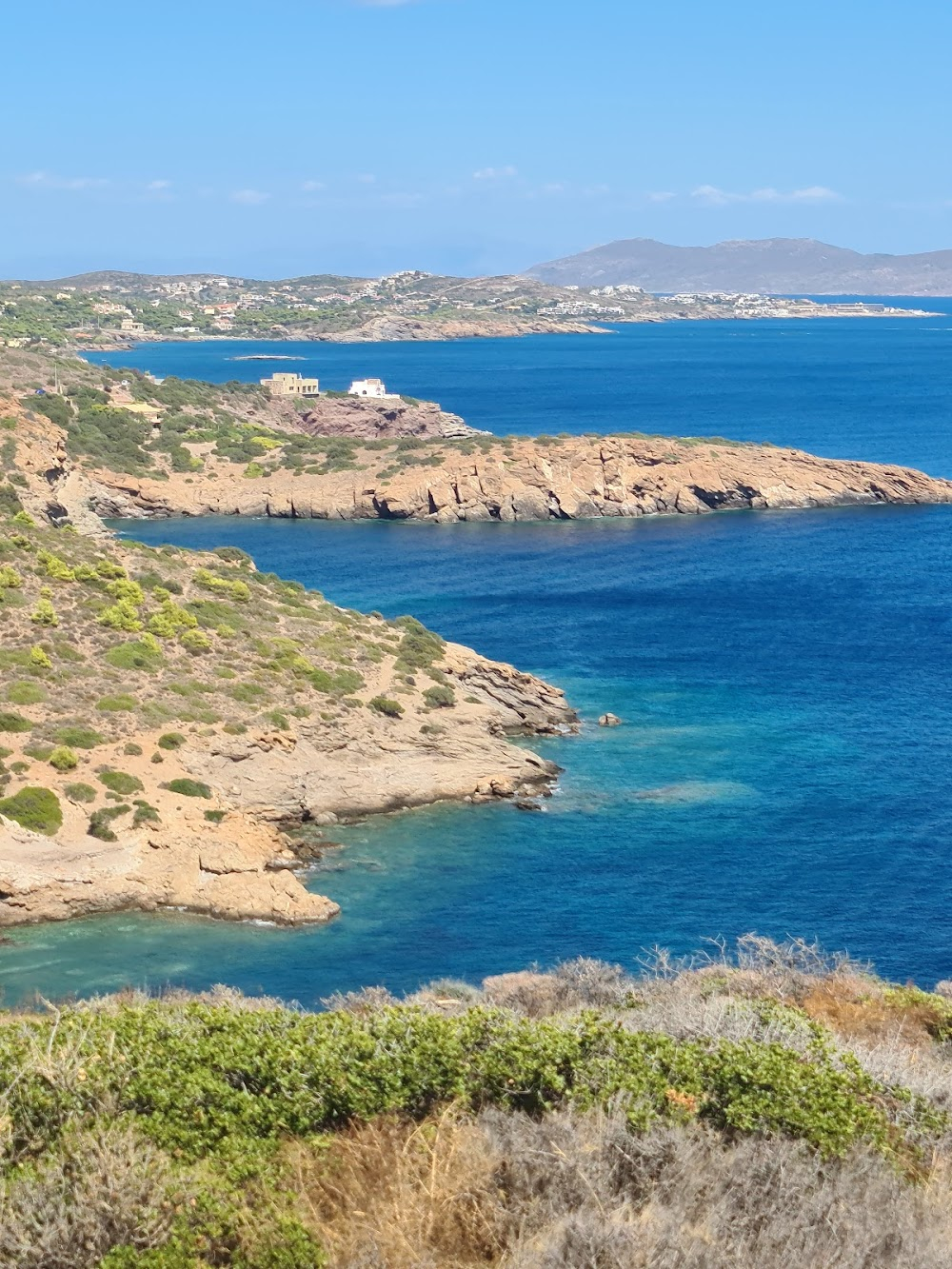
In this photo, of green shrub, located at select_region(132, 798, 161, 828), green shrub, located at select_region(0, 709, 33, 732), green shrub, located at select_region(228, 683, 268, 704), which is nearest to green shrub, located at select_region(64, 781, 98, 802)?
green shrub, located at select_region(132, 798, 161, 828)

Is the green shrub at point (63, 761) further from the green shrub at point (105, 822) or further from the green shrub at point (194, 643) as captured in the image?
the green shrub at point (194, 643)

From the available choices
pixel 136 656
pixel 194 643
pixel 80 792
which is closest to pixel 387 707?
pixel 194 643

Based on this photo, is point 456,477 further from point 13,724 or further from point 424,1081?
point 424,1081

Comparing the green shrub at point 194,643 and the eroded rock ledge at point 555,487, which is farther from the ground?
the eroded rock ledge at point 555,487

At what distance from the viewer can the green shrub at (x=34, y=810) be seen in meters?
35.6

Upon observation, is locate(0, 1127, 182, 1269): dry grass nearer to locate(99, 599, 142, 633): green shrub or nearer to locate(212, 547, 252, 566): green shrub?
locate(99, 599, 142, 633): green shrub

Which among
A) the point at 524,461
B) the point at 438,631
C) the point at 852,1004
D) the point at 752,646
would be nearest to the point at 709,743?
the point at 752,646

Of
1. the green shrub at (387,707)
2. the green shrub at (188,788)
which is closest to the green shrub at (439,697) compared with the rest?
the green shrub at (387,707)

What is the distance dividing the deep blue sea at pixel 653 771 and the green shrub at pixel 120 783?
433 centimetres

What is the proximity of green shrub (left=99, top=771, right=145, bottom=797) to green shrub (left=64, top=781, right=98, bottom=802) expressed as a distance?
1.69ft

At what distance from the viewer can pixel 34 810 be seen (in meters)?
35.8

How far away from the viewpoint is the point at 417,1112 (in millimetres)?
13320

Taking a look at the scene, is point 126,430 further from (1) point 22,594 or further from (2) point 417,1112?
(2) point 417,1112

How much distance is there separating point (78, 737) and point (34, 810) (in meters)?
3.88
